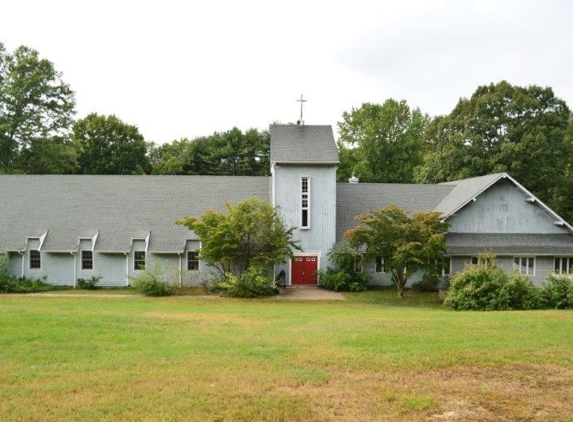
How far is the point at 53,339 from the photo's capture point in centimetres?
1305

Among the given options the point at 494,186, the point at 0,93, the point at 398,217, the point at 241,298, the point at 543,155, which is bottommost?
the point at 241,298

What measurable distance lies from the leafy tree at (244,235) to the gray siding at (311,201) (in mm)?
3117

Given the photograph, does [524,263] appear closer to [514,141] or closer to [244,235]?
[514,141]

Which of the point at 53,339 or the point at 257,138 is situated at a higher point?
the point at 257,138

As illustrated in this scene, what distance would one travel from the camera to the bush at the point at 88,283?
31.8 m

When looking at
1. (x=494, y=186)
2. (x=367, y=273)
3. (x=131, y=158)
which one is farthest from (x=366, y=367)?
(x=131, y=158)

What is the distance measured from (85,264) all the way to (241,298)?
1093 centimetres

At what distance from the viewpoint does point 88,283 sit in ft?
104

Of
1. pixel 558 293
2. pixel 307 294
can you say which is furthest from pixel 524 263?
pixel 307 294

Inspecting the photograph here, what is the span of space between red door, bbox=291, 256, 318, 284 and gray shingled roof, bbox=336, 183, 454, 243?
2930 millimetres

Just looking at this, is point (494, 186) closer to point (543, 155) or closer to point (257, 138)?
point (543, 155)

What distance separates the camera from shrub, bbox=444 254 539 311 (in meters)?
24.1

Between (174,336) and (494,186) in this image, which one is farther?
(494,186)

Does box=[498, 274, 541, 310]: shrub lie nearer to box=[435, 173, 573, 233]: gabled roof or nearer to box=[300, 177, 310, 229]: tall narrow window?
box=[435, 173, 573, 233]: gabled roof
